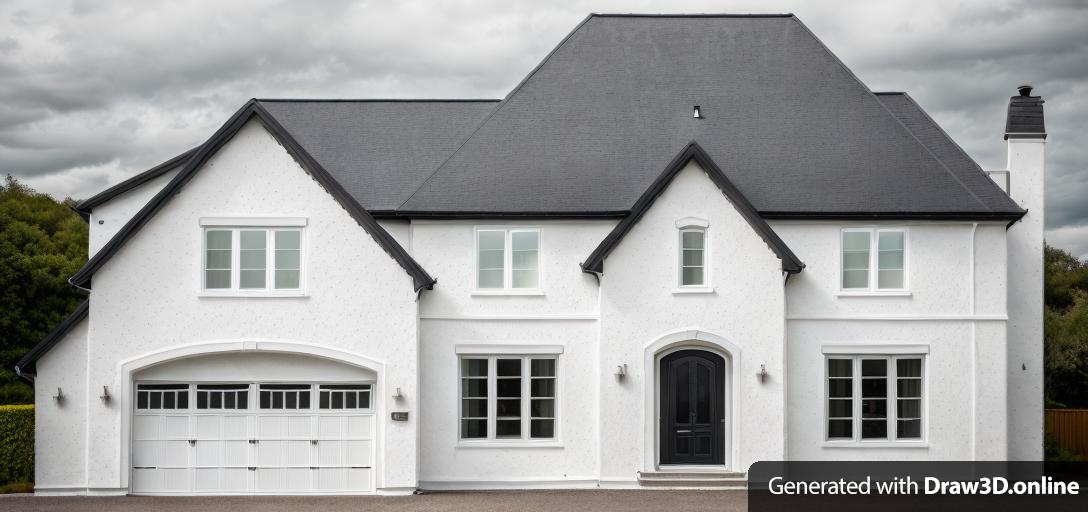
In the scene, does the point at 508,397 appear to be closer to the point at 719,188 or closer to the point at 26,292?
the point at 719,188

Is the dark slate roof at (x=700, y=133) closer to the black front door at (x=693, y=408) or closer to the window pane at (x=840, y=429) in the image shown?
the black front door at (x=693, y=408)

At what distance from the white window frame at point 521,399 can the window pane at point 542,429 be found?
0.04 m

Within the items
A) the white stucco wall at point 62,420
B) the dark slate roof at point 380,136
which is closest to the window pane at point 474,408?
the dark slate roof at point 380,136

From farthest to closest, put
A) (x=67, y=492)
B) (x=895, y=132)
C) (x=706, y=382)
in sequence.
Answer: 1. (x=895, y=132)
2. (x=706, y=382)
3. (x=67, y=492)

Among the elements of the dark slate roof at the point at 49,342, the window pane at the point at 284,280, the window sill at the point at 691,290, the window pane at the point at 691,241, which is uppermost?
the window pane at the point at 691,241

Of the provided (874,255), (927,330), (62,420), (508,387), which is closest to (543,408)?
(508,387)

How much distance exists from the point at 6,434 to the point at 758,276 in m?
16.3

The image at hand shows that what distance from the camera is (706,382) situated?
69.5ft

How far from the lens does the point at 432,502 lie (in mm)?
19297

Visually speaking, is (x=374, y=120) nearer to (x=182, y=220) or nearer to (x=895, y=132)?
(x=182, y=220)

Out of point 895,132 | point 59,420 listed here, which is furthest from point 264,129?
point 895,132

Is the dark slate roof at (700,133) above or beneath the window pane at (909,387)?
above

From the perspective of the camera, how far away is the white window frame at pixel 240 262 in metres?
20.0

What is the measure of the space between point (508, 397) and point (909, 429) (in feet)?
28.5
